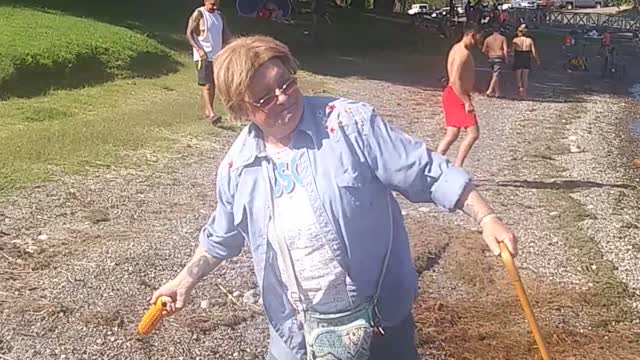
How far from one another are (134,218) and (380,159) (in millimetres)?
5188

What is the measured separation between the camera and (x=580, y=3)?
79.9 m

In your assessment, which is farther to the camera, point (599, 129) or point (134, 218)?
point (599, 129)

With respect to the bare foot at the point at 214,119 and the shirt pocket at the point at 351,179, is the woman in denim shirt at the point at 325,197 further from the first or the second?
the bare foot at the point at 214,119

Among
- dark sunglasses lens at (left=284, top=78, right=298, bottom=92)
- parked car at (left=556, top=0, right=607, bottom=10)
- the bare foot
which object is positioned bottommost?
parked car at (left=556, top=0, right=607, bottom=10)

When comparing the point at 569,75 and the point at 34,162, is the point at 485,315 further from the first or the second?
the point at 569,75

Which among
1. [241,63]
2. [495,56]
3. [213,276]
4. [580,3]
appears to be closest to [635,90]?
[495,56]

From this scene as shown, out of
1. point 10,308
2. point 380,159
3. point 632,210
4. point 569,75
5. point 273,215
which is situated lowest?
point 569,75

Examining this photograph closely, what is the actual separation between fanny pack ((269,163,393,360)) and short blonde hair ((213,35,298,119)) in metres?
0.34

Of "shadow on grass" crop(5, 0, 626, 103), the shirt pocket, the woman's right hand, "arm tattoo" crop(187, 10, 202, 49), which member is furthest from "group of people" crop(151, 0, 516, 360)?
"shadow on grass" crop(5, 0, 626, 103)

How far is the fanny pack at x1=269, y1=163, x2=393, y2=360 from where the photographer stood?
3.13 m

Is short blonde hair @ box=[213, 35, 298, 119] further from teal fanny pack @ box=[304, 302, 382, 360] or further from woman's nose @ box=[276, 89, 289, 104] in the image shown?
teal fanny pack @ box=[304, 302, 382, 360]

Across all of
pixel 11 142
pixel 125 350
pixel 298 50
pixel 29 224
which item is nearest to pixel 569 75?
pixel 298 50

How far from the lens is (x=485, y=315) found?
624 cm

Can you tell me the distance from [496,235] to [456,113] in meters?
7.20
